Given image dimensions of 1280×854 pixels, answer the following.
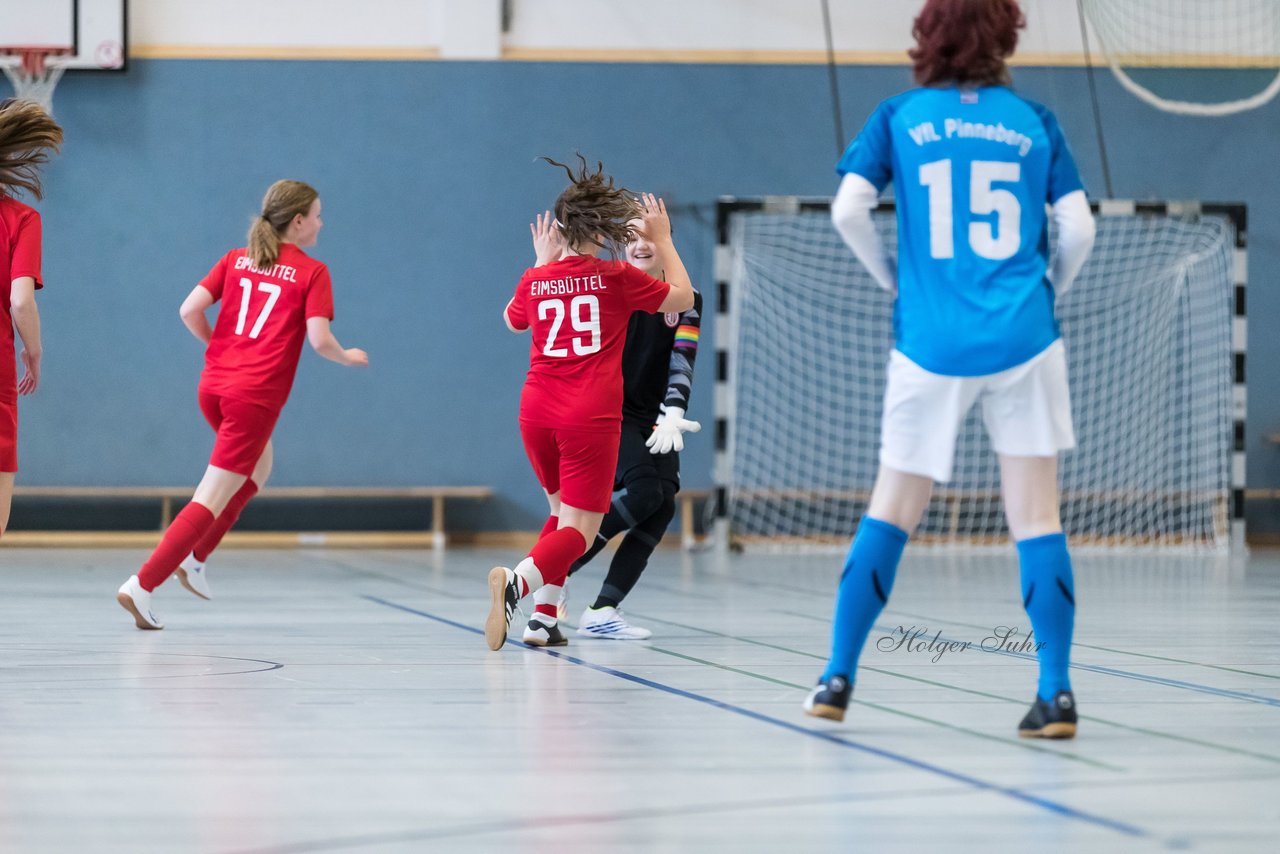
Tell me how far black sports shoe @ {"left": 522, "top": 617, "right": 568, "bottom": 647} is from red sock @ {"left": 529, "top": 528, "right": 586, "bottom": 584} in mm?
188

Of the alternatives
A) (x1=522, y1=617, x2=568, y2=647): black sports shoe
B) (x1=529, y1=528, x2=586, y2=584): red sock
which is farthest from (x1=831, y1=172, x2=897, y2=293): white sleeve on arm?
(x1=522, y1=617, x2=568, y2=647): black sports shoe

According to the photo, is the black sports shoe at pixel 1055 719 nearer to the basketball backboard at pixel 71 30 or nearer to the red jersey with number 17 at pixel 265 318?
the red jersey with number 17 at pixel 265 318

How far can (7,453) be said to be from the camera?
3.99 m

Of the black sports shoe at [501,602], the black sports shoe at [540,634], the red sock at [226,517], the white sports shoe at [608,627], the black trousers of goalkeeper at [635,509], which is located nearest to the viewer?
the black sports shoe at [501,602]

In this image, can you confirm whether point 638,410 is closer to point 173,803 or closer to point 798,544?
point 173,803

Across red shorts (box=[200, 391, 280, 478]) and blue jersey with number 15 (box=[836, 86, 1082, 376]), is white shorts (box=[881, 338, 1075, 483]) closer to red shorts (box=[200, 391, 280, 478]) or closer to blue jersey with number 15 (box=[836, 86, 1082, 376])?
blue jersey with number 15 (box=[836, 86, 1082, 376])

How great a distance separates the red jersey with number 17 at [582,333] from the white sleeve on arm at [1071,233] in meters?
1.52

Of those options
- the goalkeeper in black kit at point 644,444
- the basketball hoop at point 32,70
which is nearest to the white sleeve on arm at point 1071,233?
the goalkeeper in black kit at point 644,444

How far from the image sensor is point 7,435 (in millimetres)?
3994

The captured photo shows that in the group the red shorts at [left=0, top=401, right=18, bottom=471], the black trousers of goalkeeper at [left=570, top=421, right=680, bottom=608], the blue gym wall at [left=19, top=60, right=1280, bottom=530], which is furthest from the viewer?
the blue gym wall at [left=19, top=60, right=1280, bottom=530]

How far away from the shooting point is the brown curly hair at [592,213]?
4.33 m

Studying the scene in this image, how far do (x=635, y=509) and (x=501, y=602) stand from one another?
2.78 feet

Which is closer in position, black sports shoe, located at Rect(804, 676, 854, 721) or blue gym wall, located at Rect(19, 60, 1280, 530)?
black sports shoe, located at Rect(804, 676, 854, 721)

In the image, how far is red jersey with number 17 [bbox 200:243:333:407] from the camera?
5109 mm
